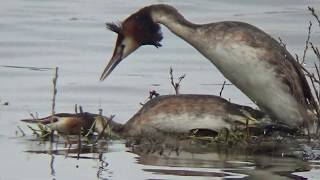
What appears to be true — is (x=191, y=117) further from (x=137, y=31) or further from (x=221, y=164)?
(x=137, y=31)

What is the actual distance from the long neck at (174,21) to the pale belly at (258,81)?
352 millimetres

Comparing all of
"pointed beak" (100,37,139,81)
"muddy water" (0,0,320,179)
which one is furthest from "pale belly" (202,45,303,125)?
"pointed beak" (100,37,139,81)

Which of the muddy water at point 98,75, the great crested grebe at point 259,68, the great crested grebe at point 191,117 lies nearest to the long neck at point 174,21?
the great crested grebe at point 259,68

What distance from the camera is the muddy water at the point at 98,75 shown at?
31.4 feet

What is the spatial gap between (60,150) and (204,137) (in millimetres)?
1124

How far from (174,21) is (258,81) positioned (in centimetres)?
100

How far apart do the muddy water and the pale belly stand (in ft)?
2.57

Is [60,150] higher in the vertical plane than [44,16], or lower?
lower

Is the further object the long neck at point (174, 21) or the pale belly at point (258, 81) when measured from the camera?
the long neck at point (174, 21)

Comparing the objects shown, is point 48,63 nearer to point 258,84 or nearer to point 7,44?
point 7,44

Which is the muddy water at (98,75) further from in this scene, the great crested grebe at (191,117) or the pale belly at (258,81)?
the pale belly at (258,81)

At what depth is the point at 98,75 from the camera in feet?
46.0

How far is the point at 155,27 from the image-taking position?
11.6 metres

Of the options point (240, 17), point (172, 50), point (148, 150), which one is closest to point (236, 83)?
point (148, 150)
